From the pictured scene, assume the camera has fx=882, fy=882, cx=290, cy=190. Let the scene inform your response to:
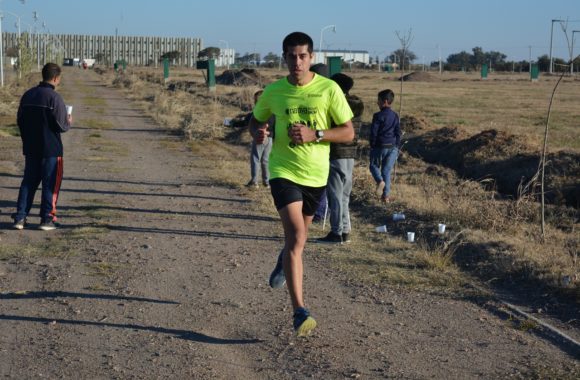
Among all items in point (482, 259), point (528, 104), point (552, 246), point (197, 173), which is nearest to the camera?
point (482, 259)

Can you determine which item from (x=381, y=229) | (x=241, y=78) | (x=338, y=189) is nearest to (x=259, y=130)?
(x=338, y=189)

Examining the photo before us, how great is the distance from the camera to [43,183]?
9883 millimetres

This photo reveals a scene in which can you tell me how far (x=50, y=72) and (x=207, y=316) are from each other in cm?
434

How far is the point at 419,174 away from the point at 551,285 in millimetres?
9162

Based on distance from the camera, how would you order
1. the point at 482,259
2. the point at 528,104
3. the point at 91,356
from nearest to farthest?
1. the point at 91,356
2. the point at 482,259
3. the point at 528,104

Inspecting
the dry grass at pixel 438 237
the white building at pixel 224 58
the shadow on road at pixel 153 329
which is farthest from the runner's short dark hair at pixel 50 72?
the white building at pixel 224 58

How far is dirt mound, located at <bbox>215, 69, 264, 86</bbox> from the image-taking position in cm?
5200

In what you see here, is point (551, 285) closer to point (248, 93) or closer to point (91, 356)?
point (91, 356)

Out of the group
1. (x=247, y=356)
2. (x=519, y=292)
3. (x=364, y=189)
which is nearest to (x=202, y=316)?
Answer: (x=247, y=356)

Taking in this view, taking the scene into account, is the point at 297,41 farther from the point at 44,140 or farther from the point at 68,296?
the point at 44,140

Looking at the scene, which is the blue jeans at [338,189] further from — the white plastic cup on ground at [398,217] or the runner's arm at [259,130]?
the runner's arm at [259,130]

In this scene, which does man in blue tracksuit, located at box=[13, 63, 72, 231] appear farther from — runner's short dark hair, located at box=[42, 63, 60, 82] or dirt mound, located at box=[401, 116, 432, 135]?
dirt mound, located at box=[401, 116, 432, 135]

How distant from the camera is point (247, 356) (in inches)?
221

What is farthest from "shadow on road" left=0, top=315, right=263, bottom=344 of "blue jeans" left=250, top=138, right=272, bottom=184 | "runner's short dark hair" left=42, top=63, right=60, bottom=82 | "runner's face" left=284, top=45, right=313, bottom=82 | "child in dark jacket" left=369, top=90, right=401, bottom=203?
"blue jeans" left=250, top=138, right=272, bottom=184
